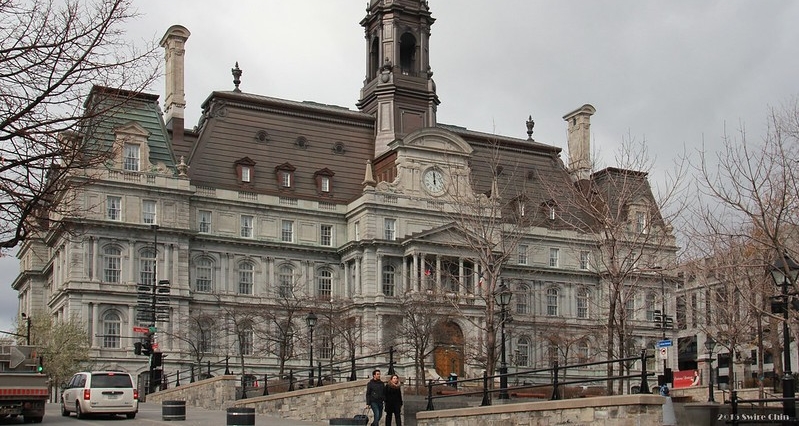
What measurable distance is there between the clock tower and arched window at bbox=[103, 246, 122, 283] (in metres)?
23.5

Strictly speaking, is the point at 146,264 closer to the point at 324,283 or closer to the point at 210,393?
the point at 324,283

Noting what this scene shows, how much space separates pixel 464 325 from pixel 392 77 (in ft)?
72.4

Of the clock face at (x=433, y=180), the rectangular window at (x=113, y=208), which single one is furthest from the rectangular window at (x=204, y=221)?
the clock face at (x=433, y=180)

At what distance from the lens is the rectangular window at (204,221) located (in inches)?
3214

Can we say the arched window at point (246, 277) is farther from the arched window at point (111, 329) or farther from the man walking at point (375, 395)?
the man walking at point (375, 395)

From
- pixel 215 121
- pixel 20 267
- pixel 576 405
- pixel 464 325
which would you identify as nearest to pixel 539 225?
pixel 464 325

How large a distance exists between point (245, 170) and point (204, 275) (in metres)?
8.61

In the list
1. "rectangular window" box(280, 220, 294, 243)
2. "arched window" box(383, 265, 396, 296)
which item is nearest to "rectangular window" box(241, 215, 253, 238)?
"rectangular window" box(280, 220, 294, 243)

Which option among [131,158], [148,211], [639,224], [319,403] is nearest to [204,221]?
[148,211]

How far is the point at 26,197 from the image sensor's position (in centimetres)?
2148

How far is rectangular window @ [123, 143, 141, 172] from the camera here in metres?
77.6

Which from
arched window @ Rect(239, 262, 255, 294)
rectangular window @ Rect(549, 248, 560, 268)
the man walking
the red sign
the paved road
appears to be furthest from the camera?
rectangular window @ Rect(549, 248, 560, 268)

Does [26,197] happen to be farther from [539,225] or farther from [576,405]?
[539,225]

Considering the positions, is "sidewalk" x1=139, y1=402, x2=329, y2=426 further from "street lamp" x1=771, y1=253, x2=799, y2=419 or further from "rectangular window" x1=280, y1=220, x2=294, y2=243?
"rectangular window" x1=280, y1=220, x2=294, y2=243
